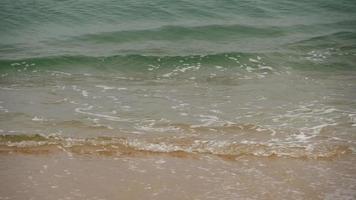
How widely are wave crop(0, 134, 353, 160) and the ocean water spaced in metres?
0.03

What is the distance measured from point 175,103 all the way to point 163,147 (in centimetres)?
206

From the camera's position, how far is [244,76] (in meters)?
10.8

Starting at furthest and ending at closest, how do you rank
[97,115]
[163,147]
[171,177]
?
1. [97,115]
2. [163,147]
3. [171,177]

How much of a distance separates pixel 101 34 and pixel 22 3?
4292 millimetres

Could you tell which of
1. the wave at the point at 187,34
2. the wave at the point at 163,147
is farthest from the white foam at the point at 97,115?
the wave at the point at 187,34

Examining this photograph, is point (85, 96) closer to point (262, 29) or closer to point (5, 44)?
point (5, 44)

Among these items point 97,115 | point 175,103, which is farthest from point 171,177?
point 175,103

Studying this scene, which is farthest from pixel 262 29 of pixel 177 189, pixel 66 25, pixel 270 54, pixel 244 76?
pixel 177 189

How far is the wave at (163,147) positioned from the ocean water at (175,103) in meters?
0.03

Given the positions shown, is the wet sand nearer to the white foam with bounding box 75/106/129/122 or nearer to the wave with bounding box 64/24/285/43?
the white foam with bounding box 75/106/129/122

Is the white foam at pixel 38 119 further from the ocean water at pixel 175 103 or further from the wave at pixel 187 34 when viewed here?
the wave at pixel 187 34

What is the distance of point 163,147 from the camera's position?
6.78 m

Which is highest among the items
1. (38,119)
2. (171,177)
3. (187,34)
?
(187,34)

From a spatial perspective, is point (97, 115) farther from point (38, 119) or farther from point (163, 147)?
point (163, 147)
